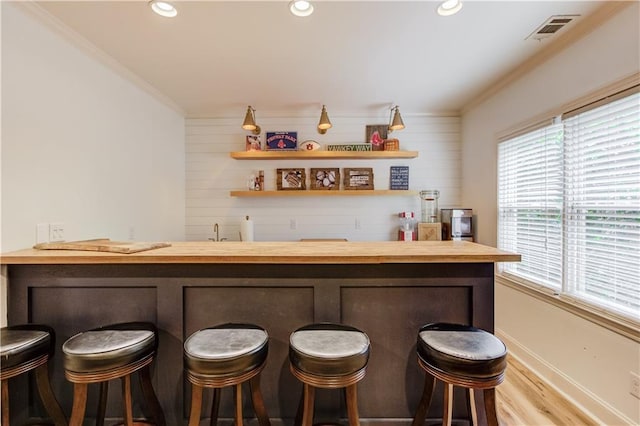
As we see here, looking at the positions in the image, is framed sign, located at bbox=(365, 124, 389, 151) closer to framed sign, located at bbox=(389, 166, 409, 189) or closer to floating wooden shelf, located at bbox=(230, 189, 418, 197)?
framed sign, located at bbox=(389, 166, 409, 189)

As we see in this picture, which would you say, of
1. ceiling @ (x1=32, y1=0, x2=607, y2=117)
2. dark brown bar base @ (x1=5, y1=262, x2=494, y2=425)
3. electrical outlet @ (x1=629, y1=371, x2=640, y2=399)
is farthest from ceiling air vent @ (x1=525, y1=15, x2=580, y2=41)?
electrical outlet @ (x1=629, y1=371, x2=640, y2=399)

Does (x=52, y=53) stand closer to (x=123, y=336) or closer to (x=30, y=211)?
(x=30, y=211)

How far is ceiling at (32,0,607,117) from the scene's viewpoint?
1.82 m

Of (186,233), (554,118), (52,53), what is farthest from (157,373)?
(554,118)

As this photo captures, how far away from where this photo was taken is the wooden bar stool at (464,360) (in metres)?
1.18

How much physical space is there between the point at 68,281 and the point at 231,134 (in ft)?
8.82

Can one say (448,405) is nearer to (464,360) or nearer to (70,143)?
(464,360)

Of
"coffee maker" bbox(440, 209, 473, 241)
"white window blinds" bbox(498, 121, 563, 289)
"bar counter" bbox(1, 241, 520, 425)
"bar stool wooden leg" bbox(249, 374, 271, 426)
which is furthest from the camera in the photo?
"coffee maker" bbox(440, 209, 473, 241)

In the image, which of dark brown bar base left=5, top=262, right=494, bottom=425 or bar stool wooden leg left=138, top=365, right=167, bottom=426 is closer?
bar stool wooden leg left=138, top=365, right=167, bottom=426

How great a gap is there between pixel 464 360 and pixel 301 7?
2121 mm

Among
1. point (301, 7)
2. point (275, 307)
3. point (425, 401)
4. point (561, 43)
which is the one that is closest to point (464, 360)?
point (425, 401)

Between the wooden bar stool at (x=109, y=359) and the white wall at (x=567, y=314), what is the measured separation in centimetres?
272

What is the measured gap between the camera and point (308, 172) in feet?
12.6

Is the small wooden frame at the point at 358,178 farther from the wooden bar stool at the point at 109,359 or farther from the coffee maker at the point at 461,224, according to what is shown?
the wooden bar stool at the point at 109,359
